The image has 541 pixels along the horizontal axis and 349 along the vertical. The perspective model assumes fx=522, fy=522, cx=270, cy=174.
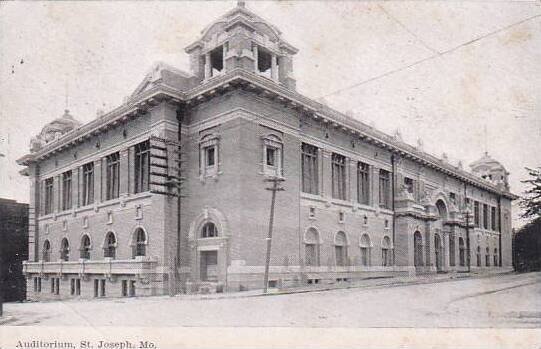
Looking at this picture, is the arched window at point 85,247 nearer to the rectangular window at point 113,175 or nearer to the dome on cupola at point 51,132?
the rectangular window at point 113,175

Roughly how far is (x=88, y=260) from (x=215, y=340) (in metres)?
17.6

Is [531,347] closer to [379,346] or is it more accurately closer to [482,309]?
[482,309]

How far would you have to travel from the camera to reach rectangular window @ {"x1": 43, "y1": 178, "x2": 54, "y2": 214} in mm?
32562

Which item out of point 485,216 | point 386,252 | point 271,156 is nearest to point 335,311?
point 271,156

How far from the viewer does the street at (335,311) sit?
37.7ft

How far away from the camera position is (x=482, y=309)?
11805mm

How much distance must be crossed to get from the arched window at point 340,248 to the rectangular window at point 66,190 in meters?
16.1

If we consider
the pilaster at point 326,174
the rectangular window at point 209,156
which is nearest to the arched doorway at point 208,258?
the rectangular window at point 209,156

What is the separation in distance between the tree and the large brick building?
364cm

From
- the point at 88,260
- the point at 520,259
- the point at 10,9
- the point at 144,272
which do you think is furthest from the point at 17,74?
the point at 520,259

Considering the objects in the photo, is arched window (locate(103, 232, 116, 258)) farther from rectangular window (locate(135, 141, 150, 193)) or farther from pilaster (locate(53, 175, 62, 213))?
pilaster (locate(53, 175, 62, 213))

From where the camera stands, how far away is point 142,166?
985 inches

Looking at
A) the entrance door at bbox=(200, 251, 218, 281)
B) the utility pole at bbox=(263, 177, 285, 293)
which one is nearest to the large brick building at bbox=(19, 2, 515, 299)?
the entrance door at bbox=(200, 251, 218, 281)

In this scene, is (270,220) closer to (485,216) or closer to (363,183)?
(363,183)
